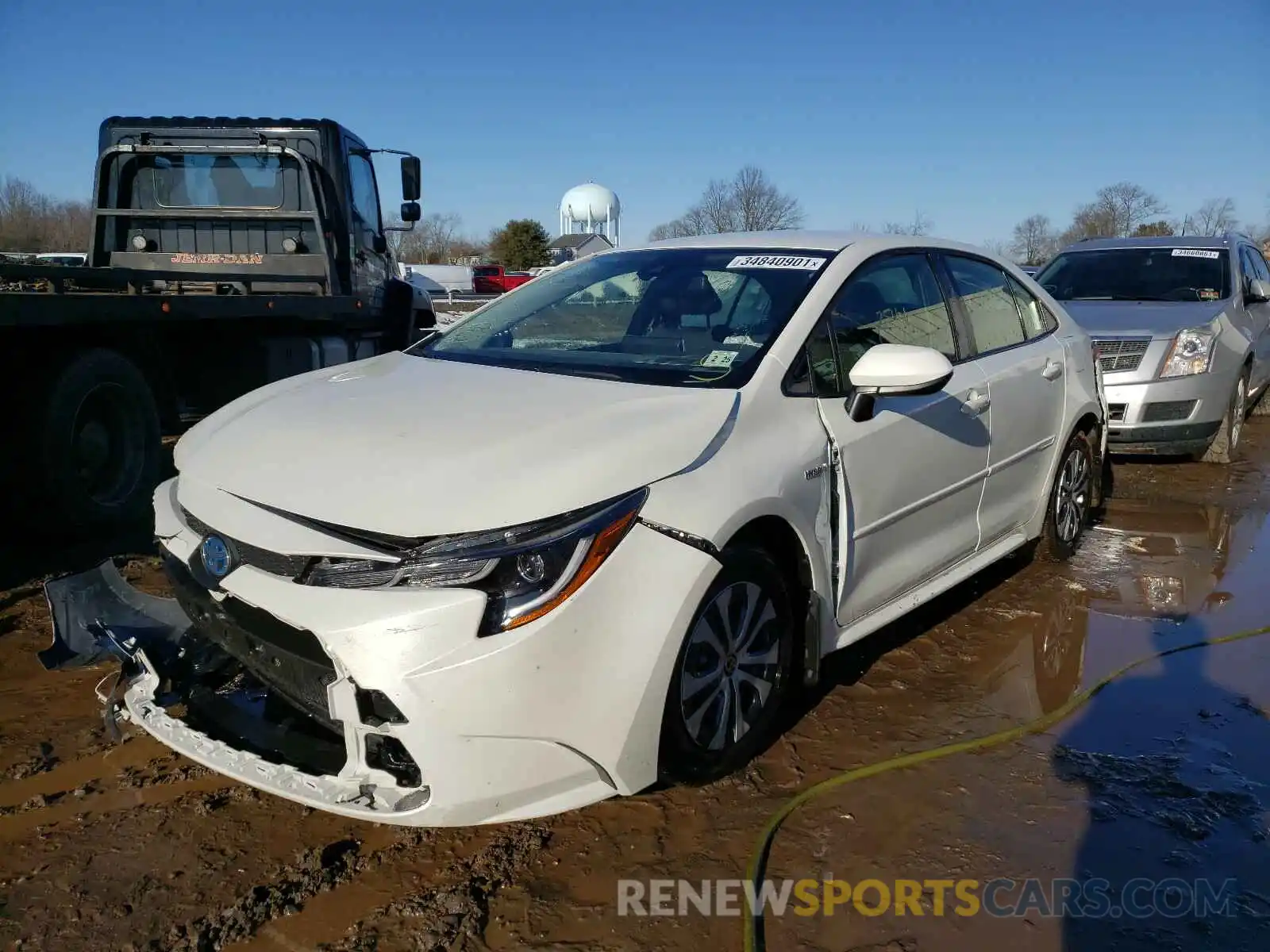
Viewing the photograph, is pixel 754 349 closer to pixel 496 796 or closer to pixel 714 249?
pixel 714 249

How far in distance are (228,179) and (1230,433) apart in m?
8.46

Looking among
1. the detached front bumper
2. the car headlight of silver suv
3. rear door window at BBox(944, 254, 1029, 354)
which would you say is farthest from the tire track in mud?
the car headlight of silver suv

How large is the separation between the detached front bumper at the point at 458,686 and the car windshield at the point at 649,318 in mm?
919

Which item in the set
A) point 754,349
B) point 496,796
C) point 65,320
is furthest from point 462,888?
point 65,320

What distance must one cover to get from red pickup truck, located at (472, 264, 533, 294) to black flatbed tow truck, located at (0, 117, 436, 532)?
31571 mm

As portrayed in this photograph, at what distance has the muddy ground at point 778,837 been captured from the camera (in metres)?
2.37

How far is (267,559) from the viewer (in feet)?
8.07

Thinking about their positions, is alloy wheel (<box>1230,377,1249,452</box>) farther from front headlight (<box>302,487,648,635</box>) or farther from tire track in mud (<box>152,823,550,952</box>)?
tire track in mud (<box>152,823,550,952</box>)

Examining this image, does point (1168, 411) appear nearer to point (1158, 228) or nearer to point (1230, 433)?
point (1230, 433)

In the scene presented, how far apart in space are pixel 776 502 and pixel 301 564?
1.34m

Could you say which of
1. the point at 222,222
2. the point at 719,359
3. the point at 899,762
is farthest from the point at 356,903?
the point at 222,222

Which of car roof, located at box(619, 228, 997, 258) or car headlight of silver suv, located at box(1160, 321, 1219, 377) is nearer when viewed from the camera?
car roof, located at box(619, 228, 997, 258)

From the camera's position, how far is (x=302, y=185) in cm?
792

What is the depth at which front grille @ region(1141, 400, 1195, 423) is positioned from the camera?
24.1 feet
